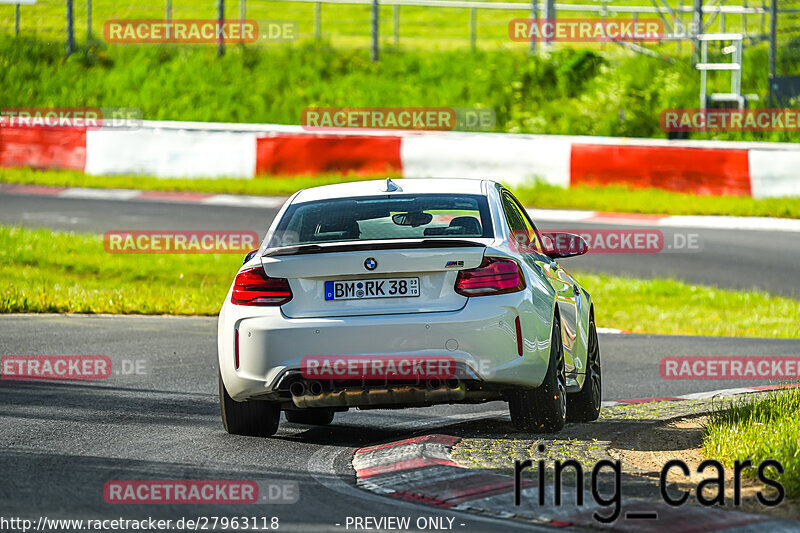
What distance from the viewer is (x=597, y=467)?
263 inches

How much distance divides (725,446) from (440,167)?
1664 centimetres

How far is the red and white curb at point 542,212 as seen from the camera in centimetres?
2153

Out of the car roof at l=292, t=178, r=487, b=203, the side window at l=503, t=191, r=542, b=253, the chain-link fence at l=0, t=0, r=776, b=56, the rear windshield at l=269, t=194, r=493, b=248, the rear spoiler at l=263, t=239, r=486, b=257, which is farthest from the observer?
the chain-link fence at l=0, t=0, r=776, b=56

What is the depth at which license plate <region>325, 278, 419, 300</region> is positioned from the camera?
760 centimetres

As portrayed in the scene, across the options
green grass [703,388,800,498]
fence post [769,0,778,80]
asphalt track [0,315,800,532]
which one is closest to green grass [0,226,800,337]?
asphalt track [0,315,800,532]

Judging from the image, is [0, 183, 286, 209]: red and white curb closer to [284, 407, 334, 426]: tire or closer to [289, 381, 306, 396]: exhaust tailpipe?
[284, 407, 334, 426]: tire

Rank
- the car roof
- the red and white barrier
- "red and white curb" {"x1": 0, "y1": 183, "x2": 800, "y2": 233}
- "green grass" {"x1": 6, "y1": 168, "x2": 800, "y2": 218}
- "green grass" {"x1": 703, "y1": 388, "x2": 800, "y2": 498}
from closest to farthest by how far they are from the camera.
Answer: "green grass" {"x1": 703, "y1": 388, "x2": 800, "y2": 498} → the car roof → "red and white curb" {"x1": 0, "y1": 183, "x2": 800, "y2": 233} → "green grass" {"x1": 6, "y1": 168, "x2": 800, "y2": 218} → the red and white barrier

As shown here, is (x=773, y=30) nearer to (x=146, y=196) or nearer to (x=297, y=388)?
(x=146, y=196)

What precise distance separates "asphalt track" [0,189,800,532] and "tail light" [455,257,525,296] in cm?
110

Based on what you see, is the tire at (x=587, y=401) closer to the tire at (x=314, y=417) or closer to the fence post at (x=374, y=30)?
the tire at (x=314, y=417)

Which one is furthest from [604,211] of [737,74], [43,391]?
[43,391]

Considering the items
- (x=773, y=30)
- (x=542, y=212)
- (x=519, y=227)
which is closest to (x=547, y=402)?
(x=519, y=227)

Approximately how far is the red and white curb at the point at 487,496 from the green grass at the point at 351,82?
19678mm

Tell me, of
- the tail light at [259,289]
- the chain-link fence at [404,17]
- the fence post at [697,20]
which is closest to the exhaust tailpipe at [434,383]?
the tail light at [259,289]
